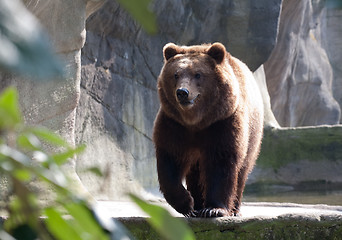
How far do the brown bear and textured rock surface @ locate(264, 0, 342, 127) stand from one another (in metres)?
11.4

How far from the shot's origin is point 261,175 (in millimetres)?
11422

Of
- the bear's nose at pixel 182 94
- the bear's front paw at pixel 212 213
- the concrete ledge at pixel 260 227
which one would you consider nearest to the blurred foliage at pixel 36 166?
the concrete ledge at pixel 260 227

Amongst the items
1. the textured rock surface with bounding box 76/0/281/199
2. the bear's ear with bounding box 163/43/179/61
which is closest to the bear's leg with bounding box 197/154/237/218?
the bear's ear with bounding box 163/43/179/61

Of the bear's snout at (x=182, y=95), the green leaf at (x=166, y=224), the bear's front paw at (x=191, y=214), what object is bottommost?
the bear's front paw at (x=191, y=214)

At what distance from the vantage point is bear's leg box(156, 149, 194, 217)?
380 centimetres

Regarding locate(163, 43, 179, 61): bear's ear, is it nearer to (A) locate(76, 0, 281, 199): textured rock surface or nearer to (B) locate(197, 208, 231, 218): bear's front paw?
(B) locate(197, 208, 231, 218): bear's front paw

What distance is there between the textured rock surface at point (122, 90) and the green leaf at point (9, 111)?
717cm

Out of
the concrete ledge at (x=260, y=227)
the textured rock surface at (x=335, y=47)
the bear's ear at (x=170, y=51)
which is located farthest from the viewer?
the textured rock surface at (x=335, y=47)

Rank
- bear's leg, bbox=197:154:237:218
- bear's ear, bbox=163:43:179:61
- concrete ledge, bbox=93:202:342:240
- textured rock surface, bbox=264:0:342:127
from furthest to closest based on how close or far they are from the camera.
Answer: textured rock surface, bbox=264:0:342:127
bear's ear, bbox=163:43:179:61
bear's leg, bbox=197:154:237:218
concrete ledge, bbox=93:202:342:240

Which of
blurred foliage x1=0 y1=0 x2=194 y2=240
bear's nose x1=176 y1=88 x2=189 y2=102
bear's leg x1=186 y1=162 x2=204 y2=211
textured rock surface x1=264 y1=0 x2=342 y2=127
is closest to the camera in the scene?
blurred foliage x1=0 y1=0 x2=194 y2=240

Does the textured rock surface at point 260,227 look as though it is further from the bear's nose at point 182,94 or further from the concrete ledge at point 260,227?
the bear's nose at point 182,94

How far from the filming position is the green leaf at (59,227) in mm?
403

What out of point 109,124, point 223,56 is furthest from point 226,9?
point 223,56

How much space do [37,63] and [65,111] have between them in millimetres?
5892
